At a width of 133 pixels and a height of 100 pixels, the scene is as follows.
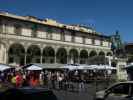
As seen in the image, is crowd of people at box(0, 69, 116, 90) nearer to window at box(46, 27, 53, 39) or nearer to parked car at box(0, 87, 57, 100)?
parked car at box(0, 87, 57, 100)

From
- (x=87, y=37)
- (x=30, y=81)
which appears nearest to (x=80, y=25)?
(x=87, y=37)

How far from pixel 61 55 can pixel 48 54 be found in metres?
4.07

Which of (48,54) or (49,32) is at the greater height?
(49,32)

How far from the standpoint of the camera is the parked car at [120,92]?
12845 mm

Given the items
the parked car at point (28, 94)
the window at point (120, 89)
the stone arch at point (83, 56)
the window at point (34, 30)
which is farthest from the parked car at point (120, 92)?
the stone arch at point (83, 56)

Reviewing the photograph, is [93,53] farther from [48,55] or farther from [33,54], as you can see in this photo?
[33,54]

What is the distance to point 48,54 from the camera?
61531 millimetres

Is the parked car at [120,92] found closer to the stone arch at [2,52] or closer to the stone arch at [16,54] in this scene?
the stone arch at [2,52]

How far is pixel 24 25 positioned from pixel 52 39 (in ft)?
24.1

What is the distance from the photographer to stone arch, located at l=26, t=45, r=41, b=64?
57781 millimetres

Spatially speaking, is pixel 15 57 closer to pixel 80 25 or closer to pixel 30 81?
pixel 80 25

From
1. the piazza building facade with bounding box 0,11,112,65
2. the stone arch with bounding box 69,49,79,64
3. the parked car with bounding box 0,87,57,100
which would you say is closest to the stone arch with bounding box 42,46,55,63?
the piazza building facade with bounding box 0,11,112,65

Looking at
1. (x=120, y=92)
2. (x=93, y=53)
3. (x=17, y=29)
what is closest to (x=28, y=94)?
(x=120, y=92)

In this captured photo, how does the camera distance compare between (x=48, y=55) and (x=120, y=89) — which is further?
(x=48, y=55)
